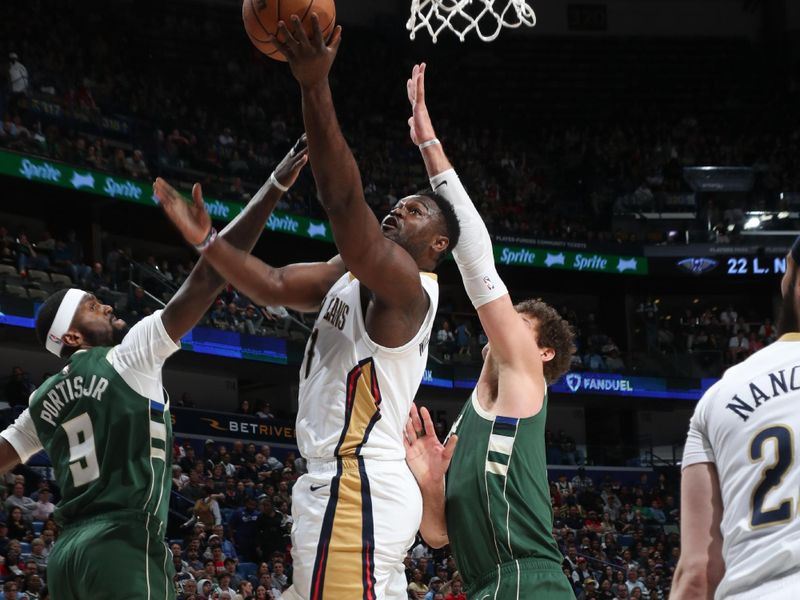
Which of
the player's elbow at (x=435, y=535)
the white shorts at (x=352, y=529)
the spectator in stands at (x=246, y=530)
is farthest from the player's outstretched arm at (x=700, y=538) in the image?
the spectator in stands at (x=246, y=530)

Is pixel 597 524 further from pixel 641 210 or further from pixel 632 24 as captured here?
pixel 632 24

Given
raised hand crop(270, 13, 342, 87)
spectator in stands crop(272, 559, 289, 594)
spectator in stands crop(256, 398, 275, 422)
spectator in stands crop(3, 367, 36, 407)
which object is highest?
spectator in stands crop(256, 398, 275, 422)

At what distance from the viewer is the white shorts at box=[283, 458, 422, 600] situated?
3.22 meters

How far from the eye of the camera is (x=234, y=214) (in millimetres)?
20422

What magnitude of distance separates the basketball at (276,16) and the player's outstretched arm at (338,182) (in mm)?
152

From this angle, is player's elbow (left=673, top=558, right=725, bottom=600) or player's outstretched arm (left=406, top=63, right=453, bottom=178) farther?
player's outstretched arm (left=406, top=63, right=453, bottom=178)

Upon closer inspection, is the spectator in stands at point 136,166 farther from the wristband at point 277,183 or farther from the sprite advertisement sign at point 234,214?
the wristband at point 277,183

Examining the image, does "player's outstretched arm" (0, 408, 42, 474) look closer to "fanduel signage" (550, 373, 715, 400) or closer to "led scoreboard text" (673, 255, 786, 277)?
"fanduel signage" (550, 373, 715, 400)

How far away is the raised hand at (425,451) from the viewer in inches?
156

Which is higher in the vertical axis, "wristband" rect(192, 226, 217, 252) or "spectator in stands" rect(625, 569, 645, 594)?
"wristband" rect(192, 226, 217, 252)

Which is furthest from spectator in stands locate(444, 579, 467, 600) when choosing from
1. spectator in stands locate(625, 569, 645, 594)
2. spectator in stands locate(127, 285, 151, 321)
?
spectator in stands locate(127, 285, 151, 321)

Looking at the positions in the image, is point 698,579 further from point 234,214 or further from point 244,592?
point 234,214

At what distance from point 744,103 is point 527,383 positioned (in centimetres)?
2884

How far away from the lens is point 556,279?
1098 inches
